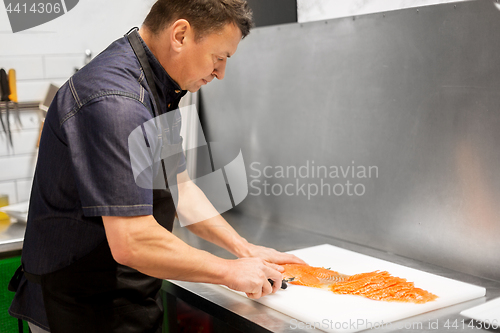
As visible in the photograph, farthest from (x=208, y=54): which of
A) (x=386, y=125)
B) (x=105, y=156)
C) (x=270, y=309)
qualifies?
(x=386, y=125)

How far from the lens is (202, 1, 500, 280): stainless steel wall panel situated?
1.31 metres

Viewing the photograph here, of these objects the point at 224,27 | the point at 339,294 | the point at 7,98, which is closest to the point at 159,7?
the point at 224,27

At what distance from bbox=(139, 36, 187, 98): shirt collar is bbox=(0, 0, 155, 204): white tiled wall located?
1.20 metres

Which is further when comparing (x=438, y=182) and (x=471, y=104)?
(x=438, y=182)

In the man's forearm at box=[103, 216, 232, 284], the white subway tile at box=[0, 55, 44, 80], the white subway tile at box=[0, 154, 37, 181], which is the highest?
the white subway tile at box=[0, 55, 44, 80]

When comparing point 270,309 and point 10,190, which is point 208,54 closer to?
point 270,309

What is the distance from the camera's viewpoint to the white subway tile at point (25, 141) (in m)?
2.04

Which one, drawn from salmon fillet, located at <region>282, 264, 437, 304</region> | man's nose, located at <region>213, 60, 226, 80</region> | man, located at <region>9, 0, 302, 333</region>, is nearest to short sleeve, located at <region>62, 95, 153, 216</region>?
man, located at <region>9, 0, 302, 333</region>

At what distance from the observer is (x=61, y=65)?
210cm

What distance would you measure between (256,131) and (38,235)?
1.19 meters

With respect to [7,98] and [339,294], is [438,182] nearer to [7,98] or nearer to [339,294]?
[339,294]

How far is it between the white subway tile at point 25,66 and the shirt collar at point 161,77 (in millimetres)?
1196

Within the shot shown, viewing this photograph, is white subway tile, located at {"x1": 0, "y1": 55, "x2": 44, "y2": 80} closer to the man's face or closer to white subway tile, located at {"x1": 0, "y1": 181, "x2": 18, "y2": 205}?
white subway tile, located at {"x1": 0, "y1": 181, "x2": 18, "y2": 205}

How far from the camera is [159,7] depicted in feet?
3.34
